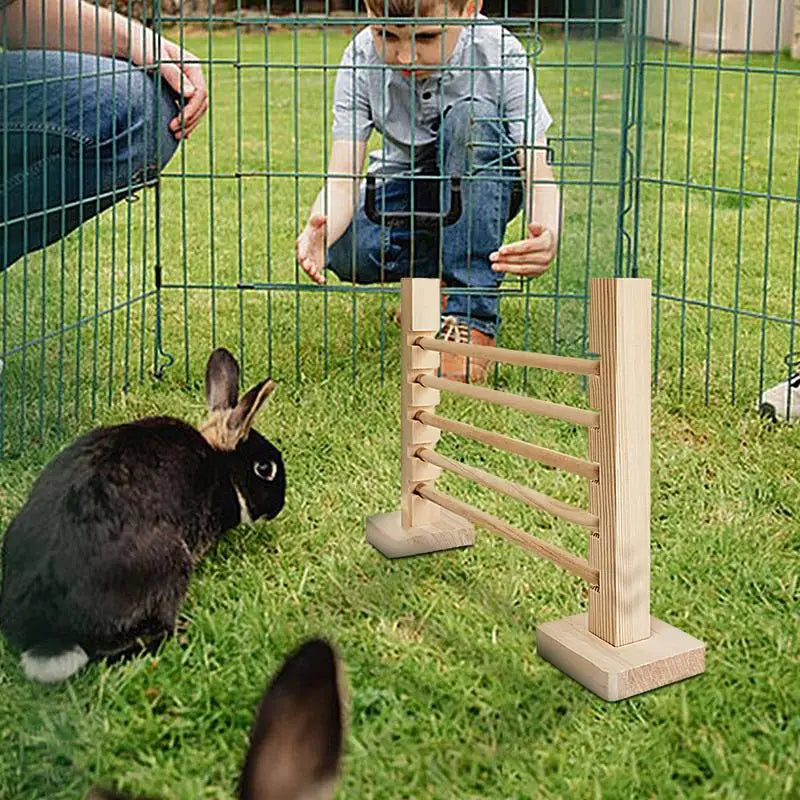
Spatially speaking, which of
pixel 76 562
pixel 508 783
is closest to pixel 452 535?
pixel 508 783

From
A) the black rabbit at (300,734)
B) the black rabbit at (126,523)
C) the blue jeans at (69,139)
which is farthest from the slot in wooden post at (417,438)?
the black rabbit at (300,734)

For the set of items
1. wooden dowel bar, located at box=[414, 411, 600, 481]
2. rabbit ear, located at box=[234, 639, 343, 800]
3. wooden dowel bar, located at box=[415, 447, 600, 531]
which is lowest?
wooden dowel bar, located at box=[415, 447, 600, 531]

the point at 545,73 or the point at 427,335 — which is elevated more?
the point at 545,73

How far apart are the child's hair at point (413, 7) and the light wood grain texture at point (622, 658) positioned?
105 cm

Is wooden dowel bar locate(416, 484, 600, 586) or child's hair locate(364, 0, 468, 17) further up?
child's hair locate(364, 0, 468, 17)

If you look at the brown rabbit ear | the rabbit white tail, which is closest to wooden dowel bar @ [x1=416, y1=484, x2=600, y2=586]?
the brown rabbit ear

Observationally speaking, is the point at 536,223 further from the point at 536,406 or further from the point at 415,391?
the point at 536,406

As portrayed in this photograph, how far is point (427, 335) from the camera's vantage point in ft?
4.32

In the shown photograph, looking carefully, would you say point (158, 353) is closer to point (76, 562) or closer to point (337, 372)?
point (337, 372)

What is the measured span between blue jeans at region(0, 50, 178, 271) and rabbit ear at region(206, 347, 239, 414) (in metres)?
0.18

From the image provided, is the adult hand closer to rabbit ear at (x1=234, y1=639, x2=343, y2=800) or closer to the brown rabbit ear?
the brown rabbit ear

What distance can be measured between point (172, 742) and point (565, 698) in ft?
1.03

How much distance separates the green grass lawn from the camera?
777 mm

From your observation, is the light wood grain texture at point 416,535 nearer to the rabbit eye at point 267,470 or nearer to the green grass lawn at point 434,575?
the green grass lawn at point 434,575
